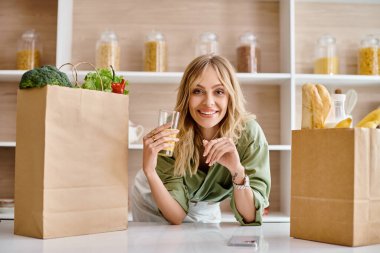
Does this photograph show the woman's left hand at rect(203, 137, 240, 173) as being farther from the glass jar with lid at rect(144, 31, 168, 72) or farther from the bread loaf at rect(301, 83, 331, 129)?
the glass jar with lid at rect(144, 31, 168, 72)

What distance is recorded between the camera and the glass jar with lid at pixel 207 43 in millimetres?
2547

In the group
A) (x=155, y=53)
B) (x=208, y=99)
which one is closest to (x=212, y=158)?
(x=208, y=99)

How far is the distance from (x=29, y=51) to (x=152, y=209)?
3.73 feet

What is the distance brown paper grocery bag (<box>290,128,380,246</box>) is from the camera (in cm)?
92

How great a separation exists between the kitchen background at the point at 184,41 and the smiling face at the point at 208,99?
1025 mm

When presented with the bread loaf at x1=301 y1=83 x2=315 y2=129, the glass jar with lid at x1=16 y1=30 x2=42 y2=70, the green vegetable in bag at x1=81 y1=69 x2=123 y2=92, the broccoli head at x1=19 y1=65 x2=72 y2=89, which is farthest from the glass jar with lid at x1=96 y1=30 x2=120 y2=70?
the bread loaf at x1=301 y1=83 x2=315 y2=129

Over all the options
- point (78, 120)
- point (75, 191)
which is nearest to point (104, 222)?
point (75, 191)

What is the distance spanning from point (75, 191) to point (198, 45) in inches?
66.8

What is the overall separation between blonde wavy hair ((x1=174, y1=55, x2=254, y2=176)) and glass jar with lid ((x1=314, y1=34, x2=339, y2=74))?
3.49ft

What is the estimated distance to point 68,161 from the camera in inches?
39.2

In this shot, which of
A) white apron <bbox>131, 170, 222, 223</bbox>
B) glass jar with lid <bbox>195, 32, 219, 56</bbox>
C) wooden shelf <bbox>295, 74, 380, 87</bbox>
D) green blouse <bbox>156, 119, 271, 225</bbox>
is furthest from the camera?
glass jar with lid <bbox>195, 32, 219, 56</bbox>

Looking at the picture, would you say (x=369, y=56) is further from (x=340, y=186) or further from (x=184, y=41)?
(x=340, y=186)

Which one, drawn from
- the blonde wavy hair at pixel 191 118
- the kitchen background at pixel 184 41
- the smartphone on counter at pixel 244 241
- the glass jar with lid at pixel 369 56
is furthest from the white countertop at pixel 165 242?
the glass jar with lid at pixel 369 56

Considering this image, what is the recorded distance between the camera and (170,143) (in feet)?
4.04
